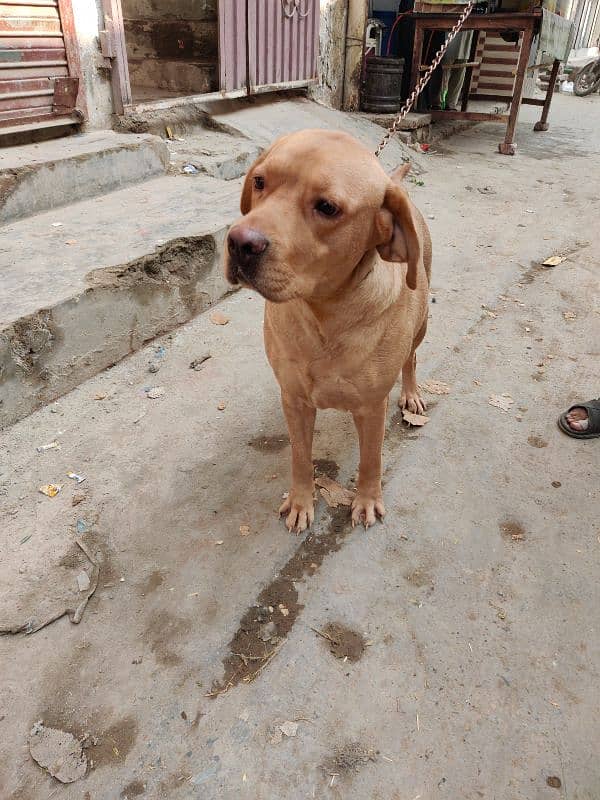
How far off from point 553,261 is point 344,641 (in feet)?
14.2

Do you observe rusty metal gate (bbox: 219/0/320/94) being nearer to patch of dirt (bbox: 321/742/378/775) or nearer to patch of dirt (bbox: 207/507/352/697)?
patch of dirt (bbox: 207/507/352/697)

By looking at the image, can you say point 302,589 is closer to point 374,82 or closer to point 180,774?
point 180,774

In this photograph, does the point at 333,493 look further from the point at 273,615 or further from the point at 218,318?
the point at 218,318

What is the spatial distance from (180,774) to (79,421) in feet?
6.31

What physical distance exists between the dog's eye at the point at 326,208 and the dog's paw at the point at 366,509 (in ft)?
4.28

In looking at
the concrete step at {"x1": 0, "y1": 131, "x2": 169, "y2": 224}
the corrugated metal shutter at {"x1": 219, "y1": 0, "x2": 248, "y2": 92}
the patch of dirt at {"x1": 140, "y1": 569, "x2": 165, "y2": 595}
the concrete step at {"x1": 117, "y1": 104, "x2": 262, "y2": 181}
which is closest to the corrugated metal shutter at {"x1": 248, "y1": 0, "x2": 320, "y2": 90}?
→ the corrugated metal shutter at {"x1": 219, "y1": 0, "x2": 248, "y2": 92}

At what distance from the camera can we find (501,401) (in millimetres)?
3287

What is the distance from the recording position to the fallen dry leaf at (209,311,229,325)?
404 centimetres

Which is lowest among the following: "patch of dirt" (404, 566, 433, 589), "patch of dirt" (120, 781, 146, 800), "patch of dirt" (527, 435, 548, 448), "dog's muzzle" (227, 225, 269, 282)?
"patch of dirt" (120, 781, 146, 800)

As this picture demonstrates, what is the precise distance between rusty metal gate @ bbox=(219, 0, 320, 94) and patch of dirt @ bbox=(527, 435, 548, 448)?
5.58 m

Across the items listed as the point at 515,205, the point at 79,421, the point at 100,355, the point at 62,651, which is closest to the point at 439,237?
the point at 515,205

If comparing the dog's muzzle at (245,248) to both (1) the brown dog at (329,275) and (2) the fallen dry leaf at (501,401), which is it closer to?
(1) the brown dog at (329,275)

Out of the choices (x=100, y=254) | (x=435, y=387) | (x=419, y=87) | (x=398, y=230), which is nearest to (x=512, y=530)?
(x=435, y=387)

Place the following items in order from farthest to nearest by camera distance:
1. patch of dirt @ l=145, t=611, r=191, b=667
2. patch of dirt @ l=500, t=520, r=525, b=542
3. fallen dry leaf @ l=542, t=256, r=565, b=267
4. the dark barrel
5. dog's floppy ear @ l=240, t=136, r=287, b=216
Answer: the dark barrel, fallen dry leaf @ l=542, t=256, r=565, b=267, patch of dirt @ l=500, t=520, r=525, b=542, patch of dirt @ l=145, t=611, r=191, b=667, dog's floppy ear @ l=240, t=136, r=287, b=216
